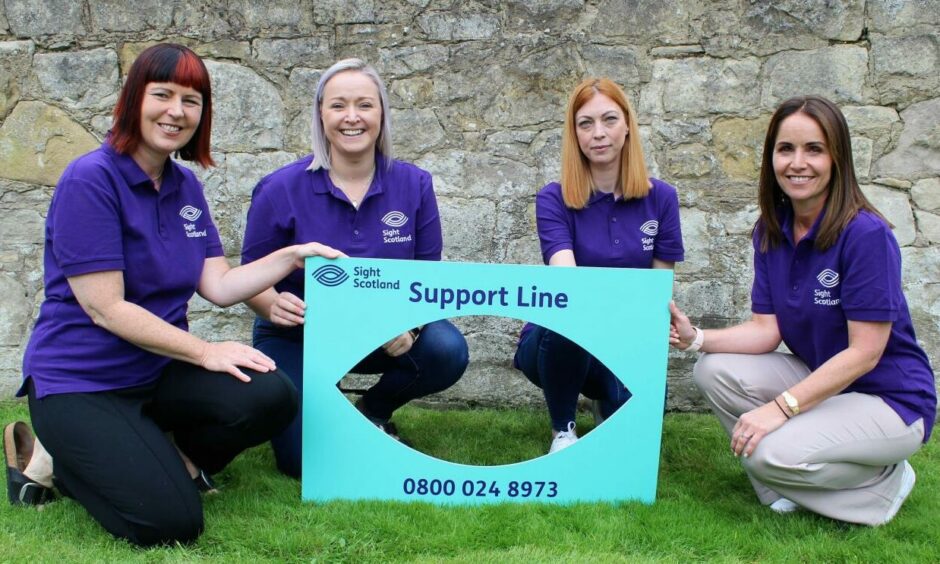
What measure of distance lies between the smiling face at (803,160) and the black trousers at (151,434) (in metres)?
1.54

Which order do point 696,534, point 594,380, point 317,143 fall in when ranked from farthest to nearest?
point 594,380 → point 317,143 → point 696,534

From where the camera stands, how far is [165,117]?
2156mm

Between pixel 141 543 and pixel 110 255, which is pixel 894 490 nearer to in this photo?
pixel 141 543

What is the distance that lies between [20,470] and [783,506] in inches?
89.1

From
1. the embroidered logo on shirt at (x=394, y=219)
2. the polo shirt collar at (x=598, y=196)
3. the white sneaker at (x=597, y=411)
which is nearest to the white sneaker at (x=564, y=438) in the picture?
the white sneaker at (x=597, y=411)

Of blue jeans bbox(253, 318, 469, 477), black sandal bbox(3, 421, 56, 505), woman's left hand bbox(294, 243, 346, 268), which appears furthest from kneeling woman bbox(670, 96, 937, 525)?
black sandal bbox(3, 421, 56, 505)

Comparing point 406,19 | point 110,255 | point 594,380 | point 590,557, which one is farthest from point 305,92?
point 590,557

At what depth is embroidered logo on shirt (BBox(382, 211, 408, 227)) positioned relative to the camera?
2582mm

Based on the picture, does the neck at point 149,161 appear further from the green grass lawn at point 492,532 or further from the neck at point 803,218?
the neck at point 803,218

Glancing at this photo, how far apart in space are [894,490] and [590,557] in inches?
38.3

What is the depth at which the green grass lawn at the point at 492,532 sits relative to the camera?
1.99m

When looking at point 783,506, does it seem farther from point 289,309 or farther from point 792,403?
point 289,309

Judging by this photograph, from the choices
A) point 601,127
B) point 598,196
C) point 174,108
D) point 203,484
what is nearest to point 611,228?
point 598,196

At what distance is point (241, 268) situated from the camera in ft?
7.83
